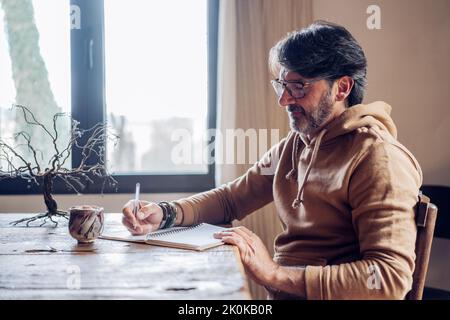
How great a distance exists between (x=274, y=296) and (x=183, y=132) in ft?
3.84

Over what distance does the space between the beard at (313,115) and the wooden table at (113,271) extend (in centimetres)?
44

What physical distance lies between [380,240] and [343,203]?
19 centimetres

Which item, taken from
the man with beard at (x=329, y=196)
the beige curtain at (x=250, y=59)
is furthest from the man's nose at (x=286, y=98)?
the beige curtain at (x=250, y=59)

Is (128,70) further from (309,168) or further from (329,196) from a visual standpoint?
(329,196)

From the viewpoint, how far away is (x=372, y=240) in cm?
112

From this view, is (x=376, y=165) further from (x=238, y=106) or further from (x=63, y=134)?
(x=63, y=134)

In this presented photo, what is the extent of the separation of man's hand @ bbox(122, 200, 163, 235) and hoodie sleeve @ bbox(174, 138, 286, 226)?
5.8 inches

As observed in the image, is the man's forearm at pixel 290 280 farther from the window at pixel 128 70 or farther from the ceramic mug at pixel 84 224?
the window at pixel 128 70

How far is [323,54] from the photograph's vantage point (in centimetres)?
137

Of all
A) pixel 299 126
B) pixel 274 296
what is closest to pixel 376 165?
pixel 299 126

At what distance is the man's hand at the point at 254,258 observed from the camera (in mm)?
1217

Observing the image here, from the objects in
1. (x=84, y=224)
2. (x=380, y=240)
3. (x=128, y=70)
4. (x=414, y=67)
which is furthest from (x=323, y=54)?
(x=128, y=70)

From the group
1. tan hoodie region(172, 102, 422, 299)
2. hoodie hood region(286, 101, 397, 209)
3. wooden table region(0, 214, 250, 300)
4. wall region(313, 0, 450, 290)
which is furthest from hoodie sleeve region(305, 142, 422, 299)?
wall region(313, 0, 450, 290)

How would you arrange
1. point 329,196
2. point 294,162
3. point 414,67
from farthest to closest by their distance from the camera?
point 414,67
point 294,162
point 329,196
